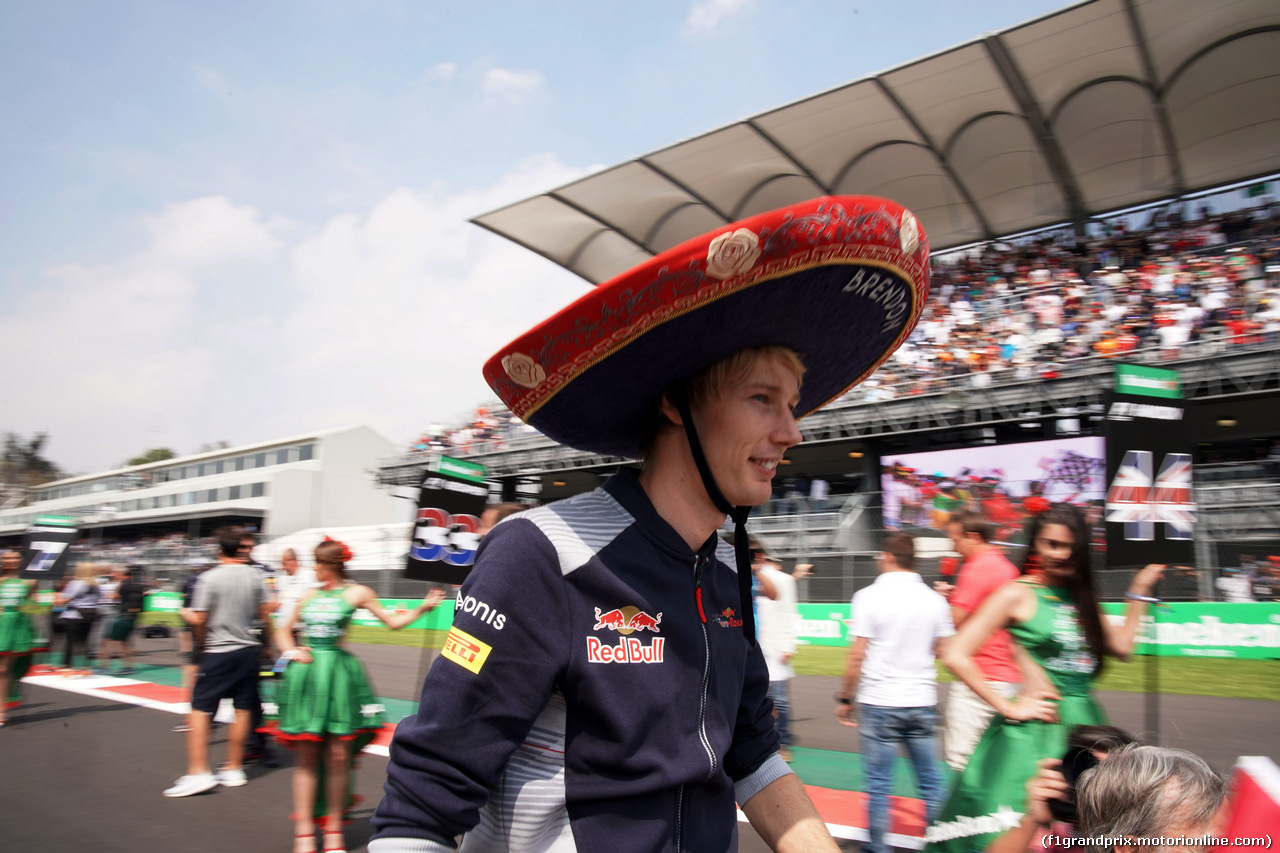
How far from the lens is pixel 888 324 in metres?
1.77

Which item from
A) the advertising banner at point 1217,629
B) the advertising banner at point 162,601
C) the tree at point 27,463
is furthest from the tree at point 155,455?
the advertising banner at point 1217,629

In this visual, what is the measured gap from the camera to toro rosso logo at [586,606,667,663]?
131 centimetres

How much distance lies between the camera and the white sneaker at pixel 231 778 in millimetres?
6805

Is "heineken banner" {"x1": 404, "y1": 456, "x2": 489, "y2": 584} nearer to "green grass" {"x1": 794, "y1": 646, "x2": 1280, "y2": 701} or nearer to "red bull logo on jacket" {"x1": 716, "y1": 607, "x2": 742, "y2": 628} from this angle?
"red bull logo on jacket" {"x1": 716, "y1": 607, "x2": 742, "y2": 628}

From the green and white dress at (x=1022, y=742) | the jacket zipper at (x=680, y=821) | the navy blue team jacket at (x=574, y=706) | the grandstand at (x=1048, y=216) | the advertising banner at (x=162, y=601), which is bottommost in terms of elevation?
the advertising banner at (x=162, y=601)

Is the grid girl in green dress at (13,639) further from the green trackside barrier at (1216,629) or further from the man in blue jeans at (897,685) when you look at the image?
the man in blue jeans at (897,685)

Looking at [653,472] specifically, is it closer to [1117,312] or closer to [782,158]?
[1117,312]

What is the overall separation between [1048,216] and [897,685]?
794 inches

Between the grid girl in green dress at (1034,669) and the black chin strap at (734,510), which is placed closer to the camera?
the black chin strap at (734,510)

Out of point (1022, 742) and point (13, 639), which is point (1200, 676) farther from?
point (13, 639)

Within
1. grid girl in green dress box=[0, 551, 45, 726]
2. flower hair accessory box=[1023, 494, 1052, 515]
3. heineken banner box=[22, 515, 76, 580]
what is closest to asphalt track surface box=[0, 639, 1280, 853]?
grid girl in green dress box=[0, 551, 45, 726]

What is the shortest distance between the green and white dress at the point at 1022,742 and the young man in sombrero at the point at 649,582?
2141mm

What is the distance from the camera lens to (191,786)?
649cm

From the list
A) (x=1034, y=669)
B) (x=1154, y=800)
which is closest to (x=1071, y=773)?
(x=1154, y=800)
